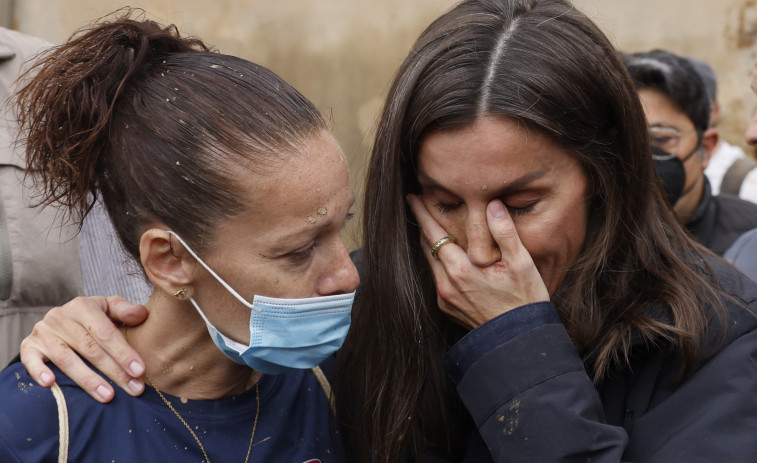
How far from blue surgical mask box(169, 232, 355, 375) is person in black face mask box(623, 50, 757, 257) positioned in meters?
2.34

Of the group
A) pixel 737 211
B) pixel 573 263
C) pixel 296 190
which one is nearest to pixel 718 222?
pixel 737 211

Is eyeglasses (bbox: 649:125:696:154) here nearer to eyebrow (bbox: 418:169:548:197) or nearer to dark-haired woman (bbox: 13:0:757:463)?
dark-haired woman (bbox: 13:0:757:463)

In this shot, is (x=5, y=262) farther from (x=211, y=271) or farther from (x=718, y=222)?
(x=718, y=222)

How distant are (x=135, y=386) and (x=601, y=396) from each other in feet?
4.05

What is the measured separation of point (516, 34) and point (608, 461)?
1.17 metres

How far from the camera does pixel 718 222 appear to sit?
4105mm

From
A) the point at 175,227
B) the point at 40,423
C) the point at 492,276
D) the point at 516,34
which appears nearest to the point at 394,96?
the point at 516,34

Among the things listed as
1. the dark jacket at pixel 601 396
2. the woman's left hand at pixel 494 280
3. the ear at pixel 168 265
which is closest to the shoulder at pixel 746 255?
the dark jacket at pixel 601 396

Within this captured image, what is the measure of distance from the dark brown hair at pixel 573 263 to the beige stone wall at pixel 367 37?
10.8 feet

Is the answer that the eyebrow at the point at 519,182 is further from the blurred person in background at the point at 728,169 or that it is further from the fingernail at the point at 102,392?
the blurred person in background at the point at 728,169

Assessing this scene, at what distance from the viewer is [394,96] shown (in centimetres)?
233

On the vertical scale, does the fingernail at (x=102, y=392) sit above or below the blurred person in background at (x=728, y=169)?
above

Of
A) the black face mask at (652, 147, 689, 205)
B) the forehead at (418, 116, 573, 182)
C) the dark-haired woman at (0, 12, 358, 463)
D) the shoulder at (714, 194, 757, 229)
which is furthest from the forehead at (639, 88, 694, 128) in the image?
the dark-haired woman at (0, 12, 358, 463)

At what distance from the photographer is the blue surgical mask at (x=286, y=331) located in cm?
204
